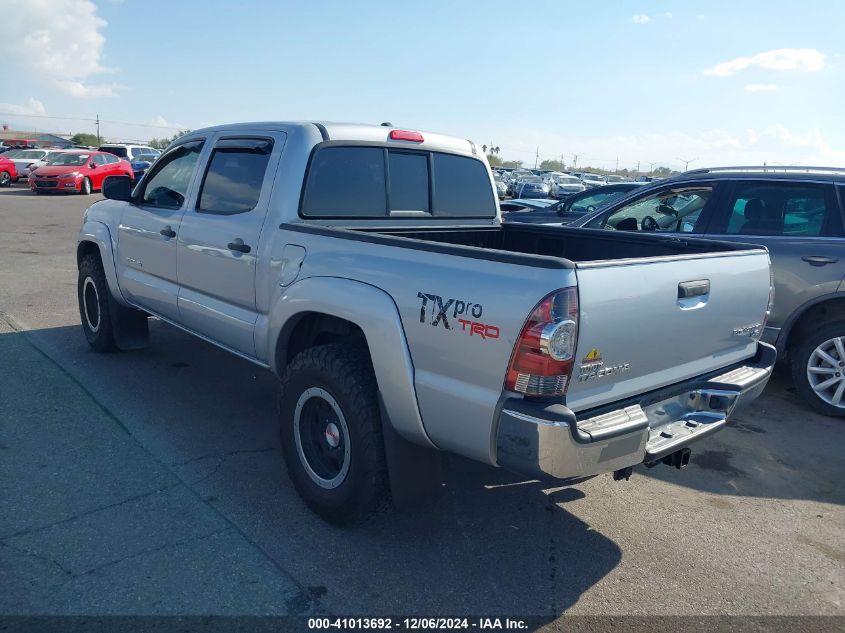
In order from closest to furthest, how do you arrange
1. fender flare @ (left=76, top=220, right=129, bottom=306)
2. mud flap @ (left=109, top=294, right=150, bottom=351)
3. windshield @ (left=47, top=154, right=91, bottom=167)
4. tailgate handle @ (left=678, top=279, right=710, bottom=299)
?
tailgate handle @ (left=678, top=279, right=710, bottom=299), fender flare @ (left=76, top=220, right=129, bottom=306), mud flap @ (left=109, top=294, right=150, bottom=351), windshield @ (left=47, top=154, right=91, bottom=167)

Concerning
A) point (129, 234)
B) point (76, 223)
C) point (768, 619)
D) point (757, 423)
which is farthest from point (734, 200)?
point (76, 223)

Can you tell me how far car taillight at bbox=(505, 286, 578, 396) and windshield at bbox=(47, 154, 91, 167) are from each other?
81.9 ft

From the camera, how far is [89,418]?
15.3 ft

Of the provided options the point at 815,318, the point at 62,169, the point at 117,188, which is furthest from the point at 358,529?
the point at 62,169

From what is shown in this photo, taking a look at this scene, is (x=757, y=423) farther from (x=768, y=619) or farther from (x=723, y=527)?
(x=768, y=619)

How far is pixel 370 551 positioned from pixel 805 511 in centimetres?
257

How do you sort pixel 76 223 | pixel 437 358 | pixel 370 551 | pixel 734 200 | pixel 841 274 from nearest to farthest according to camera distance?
pixel 437 358 → pixel 370 551 → pixel 841 274 → pixel 734 200 → pixel 76 223

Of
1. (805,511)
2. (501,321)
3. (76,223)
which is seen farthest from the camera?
(76,223)

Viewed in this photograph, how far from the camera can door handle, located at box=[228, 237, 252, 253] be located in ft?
13.3

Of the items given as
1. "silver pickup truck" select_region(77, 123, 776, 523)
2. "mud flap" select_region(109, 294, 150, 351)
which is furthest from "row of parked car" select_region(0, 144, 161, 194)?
"silver pickup truck" select_region(77, 123, 776, 523)

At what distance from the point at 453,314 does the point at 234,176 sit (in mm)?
2268

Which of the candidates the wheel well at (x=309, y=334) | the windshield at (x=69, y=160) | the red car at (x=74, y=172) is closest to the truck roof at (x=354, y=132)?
the wheel well at (x=309, y=334)

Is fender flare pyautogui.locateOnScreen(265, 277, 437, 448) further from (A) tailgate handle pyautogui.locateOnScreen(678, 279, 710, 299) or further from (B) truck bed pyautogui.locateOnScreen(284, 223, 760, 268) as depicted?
(A) tailgate handle pyautogui.locateOnScreen(678, 279, 710, 299)

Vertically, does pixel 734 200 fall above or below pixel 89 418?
above
